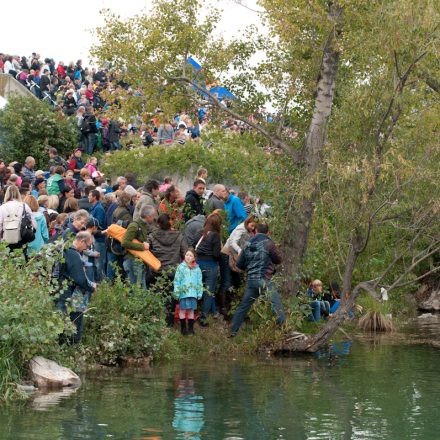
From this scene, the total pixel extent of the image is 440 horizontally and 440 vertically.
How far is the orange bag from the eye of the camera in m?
20.0

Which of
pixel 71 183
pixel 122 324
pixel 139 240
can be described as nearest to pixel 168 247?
pixel 139 240

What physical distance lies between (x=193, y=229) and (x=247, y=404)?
580 cm

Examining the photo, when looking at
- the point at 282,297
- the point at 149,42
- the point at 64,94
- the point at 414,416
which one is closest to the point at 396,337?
the point at 282,297

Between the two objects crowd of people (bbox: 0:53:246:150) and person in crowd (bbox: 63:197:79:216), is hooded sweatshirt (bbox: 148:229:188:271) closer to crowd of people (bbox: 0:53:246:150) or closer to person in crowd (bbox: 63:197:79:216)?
person in crowd (bbox: 63:197:79:216)

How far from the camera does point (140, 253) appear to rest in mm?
20047

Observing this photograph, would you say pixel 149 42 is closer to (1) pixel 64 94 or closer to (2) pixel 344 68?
(2) pixel 344 68

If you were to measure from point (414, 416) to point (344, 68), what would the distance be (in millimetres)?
9419

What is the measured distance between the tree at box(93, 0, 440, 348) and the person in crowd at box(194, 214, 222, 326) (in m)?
1.66

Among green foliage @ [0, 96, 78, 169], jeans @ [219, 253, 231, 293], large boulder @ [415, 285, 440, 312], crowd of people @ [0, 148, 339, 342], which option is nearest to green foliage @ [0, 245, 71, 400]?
crowd of people @ [0, 148, 339, 342]

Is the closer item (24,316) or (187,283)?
(24,316)

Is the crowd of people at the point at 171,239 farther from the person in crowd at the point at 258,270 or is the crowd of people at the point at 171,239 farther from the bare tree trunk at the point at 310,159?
the bare tree trunk at the point at 310,159

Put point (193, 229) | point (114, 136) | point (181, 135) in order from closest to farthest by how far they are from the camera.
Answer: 1. point (193, 229)
2. point (181, 135)
3. point (114, 136)

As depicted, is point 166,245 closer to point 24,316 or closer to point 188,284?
point 188,284

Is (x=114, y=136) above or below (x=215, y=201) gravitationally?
above
